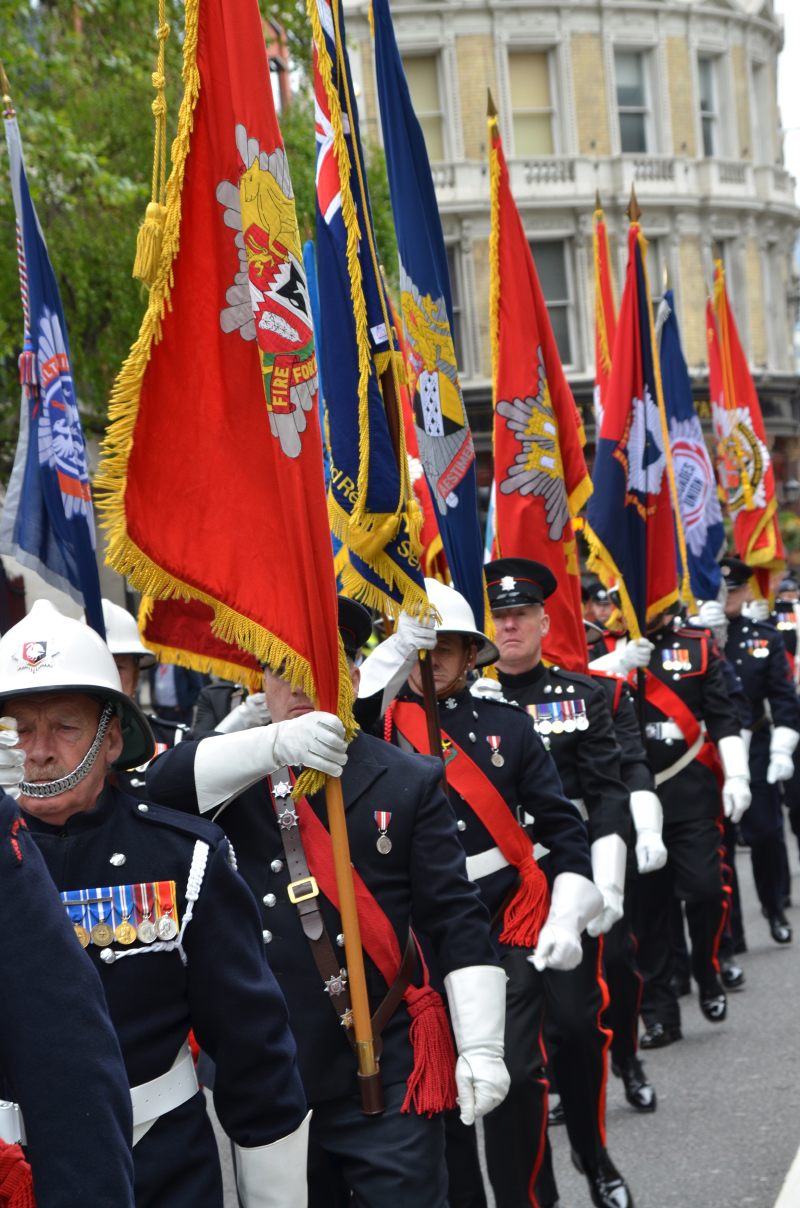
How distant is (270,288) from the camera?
12.0 feet

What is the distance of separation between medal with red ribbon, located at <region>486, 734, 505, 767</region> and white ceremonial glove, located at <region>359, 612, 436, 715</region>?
22.8 inches

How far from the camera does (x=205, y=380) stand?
3645 mm

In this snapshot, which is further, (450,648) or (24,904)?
(450,648)

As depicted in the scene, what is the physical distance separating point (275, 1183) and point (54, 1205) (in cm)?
103

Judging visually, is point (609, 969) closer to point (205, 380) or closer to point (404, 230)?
point (404, 230)

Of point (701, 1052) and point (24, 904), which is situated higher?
point (24, 904)

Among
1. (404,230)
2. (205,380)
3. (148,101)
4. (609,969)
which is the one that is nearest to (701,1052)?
(609,969)

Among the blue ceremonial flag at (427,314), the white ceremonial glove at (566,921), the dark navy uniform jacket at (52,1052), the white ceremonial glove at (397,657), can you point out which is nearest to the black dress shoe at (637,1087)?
the white ceremonial glove at (566,921)

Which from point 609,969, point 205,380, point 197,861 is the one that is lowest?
point 609,969

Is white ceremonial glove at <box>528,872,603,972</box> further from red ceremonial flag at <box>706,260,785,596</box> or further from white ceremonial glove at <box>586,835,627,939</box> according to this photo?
red ceremonial flag at <box>706,260,785,596</box>

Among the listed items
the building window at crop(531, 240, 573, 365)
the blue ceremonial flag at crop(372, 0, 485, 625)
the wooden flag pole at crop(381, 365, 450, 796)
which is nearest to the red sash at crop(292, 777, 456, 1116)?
the wooden flag pole at crop(381, 365, 450, 796)

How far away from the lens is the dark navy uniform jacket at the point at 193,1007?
108 inches

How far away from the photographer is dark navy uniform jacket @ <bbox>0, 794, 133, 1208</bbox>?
1.87 meters

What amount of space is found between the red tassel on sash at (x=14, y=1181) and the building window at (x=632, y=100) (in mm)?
27944
